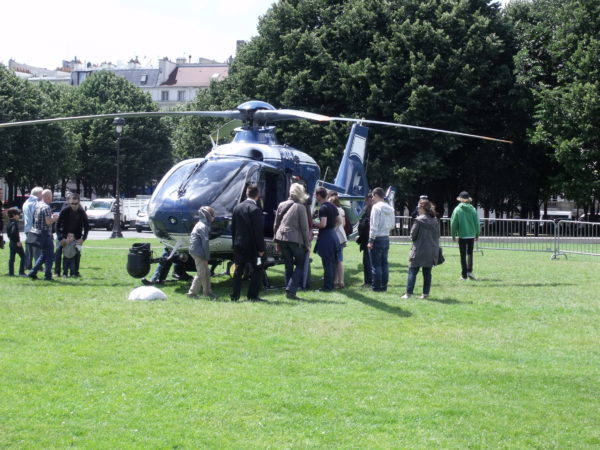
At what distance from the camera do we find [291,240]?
13.5 m

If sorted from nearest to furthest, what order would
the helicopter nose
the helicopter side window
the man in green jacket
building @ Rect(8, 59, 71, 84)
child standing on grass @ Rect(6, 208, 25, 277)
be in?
1. the helicopter nose
2. the helicopter side window
3. child standing on grass @ Rect(6, 208, 25, 277)
4. the man in green jacket
5. building @ Rect(8, 59, 71, 84)

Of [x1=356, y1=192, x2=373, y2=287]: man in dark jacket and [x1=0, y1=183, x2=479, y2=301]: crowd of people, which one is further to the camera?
[x1=356, y1=192, x2=373, y2=287]: man in dark jacket

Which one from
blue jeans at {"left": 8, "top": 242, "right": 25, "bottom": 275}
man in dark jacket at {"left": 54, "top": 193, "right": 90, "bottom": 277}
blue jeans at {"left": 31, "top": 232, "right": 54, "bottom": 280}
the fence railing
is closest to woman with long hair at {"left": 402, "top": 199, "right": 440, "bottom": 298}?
man in dark jacket at {"left": 54, "top": 193, "right": 90, "bottom": 277}

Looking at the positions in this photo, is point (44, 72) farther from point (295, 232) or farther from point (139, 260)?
point (295, 232)

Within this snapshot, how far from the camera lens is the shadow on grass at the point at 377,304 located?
480 inches

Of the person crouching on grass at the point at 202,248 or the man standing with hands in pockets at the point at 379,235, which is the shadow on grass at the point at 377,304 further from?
the person crouching on grass at the point at 202,248

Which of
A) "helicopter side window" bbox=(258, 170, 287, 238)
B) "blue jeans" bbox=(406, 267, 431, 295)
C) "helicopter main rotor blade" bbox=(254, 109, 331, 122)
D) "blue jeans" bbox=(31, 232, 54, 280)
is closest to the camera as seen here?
"blue jeans" bbox=(406, 267, 431, 295)

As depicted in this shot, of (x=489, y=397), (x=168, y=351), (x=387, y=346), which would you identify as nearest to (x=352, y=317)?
(x=387, y=346)

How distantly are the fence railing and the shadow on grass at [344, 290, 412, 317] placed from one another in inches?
498

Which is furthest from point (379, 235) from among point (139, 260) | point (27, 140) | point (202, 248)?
point (27, 140)

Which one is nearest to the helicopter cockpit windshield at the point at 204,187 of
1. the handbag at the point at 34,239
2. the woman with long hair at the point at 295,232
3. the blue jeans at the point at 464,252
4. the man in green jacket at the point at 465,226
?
the woman with long hair at the point at 295,232

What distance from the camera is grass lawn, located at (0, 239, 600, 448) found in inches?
242

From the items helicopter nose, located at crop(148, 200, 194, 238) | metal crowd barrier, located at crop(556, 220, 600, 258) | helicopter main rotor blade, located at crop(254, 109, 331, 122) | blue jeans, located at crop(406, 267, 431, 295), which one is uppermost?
helicopter main rotor blade, located at crop(254, 109, 331, 122)

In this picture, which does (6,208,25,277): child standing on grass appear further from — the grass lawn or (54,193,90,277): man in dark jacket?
the grass lawn
